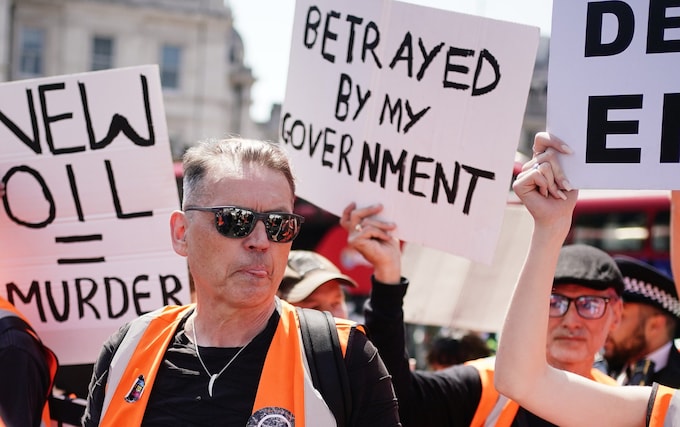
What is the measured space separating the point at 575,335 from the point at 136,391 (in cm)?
154

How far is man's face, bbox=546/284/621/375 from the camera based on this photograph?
2.79 metres

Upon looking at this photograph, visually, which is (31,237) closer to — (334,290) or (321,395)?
(334,290)

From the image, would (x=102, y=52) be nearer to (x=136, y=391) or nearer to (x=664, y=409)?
(x=136, y=391)

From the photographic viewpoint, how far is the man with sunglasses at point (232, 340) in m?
1.97

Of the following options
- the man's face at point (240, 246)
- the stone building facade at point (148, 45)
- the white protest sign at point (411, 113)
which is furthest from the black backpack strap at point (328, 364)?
the stone building facade at point (148, 45)

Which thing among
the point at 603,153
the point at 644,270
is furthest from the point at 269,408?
the point at 644,270

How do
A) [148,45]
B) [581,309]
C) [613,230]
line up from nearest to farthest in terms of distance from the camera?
[581,309] < [613,230] < [148,45]

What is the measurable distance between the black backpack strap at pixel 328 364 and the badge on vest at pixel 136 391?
43 cm

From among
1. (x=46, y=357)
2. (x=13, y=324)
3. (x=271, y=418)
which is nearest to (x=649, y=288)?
(x=271, y=418)

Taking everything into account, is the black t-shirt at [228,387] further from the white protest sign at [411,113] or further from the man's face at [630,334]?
the man's face at [630,334]

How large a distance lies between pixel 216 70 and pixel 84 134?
1161 inches

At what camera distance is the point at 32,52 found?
99.7 feet

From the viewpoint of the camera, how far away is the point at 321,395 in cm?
194

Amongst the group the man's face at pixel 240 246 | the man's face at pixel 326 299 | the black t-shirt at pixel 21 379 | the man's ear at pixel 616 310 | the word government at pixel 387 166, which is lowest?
the black t-shirt at pixel 21 379
